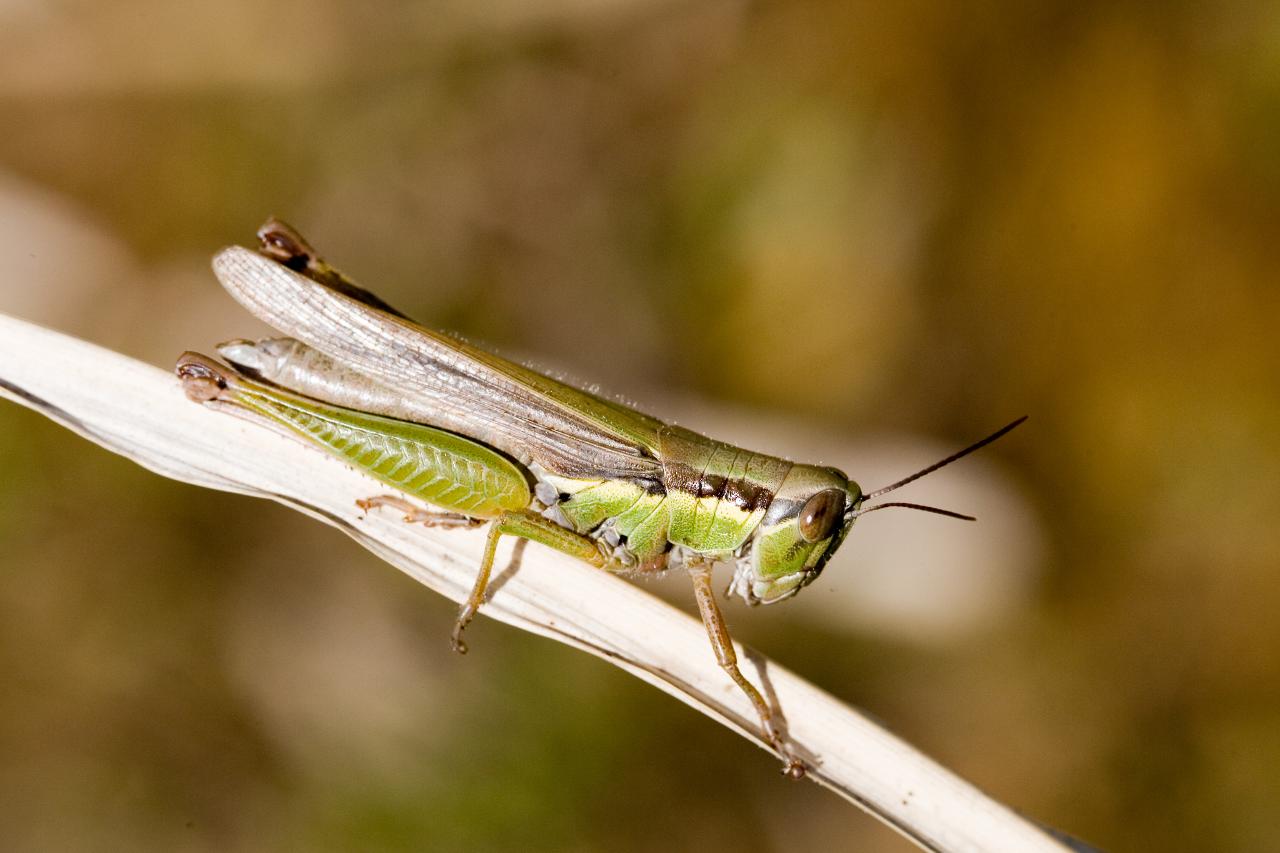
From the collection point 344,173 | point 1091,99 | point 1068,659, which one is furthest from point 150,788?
point 1091,99

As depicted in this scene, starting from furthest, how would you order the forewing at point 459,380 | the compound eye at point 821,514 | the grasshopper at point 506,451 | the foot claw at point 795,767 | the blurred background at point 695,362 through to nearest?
the blurred background at point 695,362 → the compound eye at point 821,514 → the forewing at point 459,380 → the grasshopper at point 506,451 → the foot claw at point 795,767

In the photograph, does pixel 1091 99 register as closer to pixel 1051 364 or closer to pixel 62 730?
pixel 1051 364

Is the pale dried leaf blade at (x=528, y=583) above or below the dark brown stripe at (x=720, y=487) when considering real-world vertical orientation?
below

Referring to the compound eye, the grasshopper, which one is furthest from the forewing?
the compound eye

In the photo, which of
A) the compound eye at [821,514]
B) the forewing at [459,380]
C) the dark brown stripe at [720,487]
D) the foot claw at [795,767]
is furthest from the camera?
the dark brown stripe at [720,487]

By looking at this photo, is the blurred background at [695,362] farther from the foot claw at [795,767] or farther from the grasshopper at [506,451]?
the foot claw at [795,767]

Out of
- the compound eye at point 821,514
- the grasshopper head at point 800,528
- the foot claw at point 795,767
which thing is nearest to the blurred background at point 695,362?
the grasshopper head at point 800,528

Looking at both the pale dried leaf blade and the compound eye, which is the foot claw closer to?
the pale dried leaf blade

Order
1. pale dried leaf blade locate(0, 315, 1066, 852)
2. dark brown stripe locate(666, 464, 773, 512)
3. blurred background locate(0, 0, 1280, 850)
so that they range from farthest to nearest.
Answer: blurred background locate(0, 0, 1280, 850) < dark brown stripe locate(666, 464, 773, 512) < pale dried leaf blade locate(0, 315, 1066, 852)
